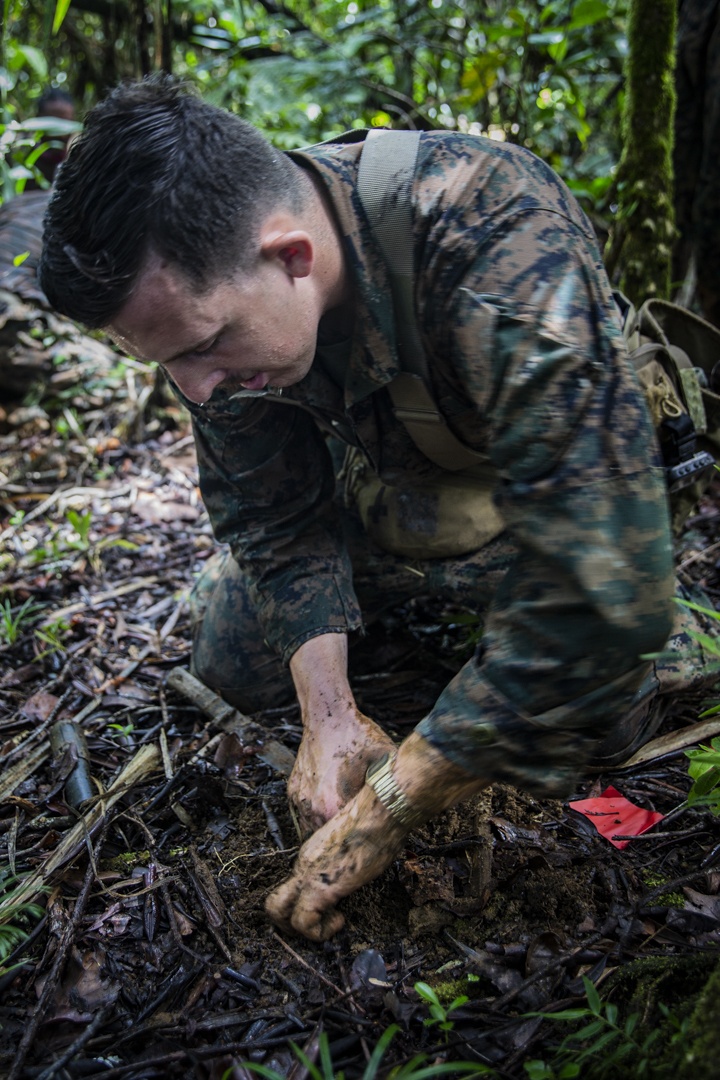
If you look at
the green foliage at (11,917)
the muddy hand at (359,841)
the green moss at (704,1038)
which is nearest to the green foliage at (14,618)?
the green foliage at (11,917)

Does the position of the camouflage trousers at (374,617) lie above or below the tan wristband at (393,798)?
below

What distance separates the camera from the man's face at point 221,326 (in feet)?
5.36

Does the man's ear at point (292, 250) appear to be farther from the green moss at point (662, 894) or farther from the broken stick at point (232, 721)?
the green moss at point (662, 894)

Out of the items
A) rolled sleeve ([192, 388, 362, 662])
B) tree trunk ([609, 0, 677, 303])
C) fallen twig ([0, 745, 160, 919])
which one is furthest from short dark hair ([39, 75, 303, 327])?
tree trunk ([609, 0, 677, 303])

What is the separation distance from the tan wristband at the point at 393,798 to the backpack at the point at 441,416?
2.91 ft

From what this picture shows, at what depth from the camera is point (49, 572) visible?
3.40 metres

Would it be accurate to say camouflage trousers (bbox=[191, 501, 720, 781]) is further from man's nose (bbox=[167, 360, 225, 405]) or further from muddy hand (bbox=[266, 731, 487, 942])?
man's nose (bbox=[167, 360, 225, 405])

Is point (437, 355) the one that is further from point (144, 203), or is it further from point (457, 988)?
point (457, 988)

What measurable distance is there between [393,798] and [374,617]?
4.42 ft

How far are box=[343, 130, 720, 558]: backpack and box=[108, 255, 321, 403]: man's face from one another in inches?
8.7

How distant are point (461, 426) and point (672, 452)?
0.66 meters

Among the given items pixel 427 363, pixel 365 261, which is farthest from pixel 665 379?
pixel 365 261

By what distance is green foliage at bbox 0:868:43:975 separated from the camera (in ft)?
5.47

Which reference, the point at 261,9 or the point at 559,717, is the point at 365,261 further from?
the point at 261,9
